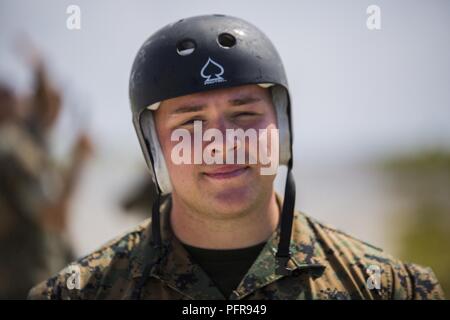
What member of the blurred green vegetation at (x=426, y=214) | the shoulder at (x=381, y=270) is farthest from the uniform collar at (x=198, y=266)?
the blurred green vegetation at (x=426, y=214)

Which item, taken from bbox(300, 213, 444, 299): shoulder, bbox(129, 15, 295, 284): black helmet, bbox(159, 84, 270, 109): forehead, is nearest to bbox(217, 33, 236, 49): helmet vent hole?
bbox(129, 15, 295, 284): black helmet

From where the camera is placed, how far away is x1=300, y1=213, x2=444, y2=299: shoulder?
378 centimetres

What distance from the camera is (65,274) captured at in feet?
13.1

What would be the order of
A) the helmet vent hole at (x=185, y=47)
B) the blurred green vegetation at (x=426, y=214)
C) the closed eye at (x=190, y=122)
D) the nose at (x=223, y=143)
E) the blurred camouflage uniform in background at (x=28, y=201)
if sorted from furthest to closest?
the blurred green vegetation at (x=426, y=214) → the blurred camouflage uniform in background at (x=28, y=201) → the helmet vent hole at (x=185, y=47) → the closed eye at (x=190, y=122) → the nose at (x=223, y=143)

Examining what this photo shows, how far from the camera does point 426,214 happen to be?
11422 millimetres

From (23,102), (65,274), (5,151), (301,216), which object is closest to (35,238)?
(5,151)

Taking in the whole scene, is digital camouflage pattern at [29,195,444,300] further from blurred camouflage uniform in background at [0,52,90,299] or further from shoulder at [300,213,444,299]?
blurred camouflage uniform in background at [0,52,90,299]

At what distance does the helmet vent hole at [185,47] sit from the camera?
4.05 m

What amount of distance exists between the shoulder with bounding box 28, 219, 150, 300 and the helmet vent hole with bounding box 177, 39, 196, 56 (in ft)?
3.97

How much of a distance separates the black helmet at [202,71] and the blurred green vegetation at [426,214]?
211 inches

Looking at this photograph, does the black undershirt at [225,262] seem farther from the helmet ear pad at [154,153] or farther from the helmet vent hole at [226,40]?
the helmet vent hole at [226,40]
